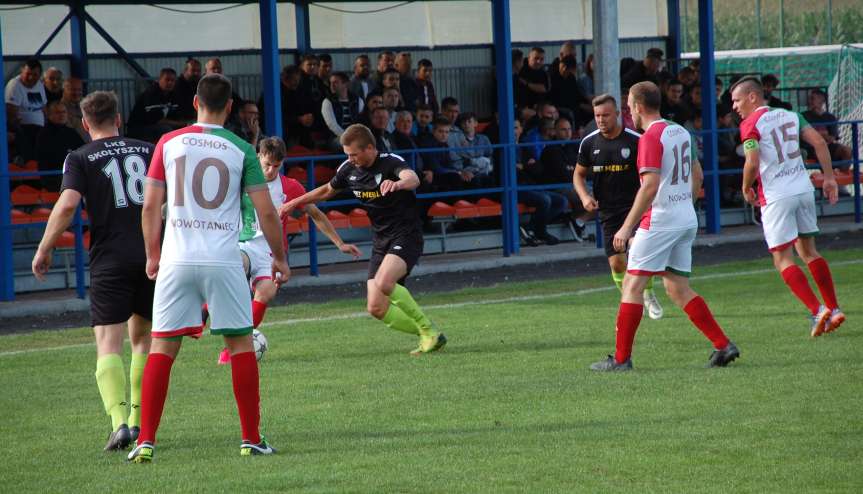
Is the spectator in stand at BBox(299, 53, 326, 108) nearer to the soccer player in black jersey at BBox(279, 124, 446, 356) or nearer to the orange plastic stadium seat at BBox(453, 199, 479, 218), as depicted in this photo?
the orange plastic stadium seat at BBox(453, 199, 479, 218)

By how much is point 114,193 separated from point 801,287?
5.66m

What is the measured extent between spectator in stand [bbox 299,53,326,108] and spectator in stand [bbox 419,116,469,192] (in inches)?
58.3

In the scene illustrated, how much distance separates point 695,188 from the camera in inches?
386

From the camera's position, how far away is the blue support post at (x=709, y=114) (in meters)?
19.2

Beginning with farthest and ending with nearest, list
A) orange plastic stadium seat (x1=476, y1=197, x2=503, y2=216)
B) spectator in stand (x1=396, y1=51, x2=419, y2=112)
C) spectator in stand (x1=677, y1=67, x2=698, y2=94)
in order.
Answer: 1. spectator in stand (x1=677, y1=67, x2=698, y2=94)
2. spectator in stand (x1=396, y1=51, x2=419, y2=112)
3. orange plastic stadium seat (x1=476, y1=197, x2=503, y2=216)

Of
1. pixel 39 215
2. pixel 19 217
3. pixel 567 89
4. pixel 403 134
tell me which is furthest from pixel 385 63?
pixel 19 217

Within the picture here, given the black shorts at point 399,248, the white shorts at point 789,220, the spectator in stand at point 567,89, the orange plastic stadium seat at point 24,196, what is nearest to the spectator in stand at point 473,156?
the spectator in stand at point 567,89

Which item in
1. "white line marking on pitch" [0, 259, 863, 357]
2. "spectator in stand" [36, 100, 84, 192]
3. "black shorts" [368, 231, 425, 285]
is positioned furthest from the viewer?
"spectator in stand" [36, 100, 84, 192]

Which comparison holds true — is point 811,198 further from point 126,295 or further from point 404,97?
point 404,97

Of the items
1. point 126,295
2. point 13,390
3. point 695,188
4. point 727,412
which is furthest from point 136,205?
point 695,188

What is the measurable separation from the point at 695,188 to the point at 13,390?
5021 mm

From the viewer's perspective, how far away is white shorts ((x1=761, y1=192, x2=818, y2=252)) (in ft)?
34.7

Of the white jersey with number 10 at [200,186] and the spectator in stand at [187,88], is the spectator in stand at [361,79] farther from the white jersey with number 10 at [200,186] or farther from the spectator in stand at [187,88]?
the white jersey with number 10 at [200,186]

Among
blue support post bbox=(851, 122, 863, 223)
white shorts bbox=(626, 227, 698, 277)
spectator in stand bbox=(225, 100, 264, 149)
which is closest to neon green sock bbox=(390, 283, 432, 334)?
white shorts bbox=(626, 227, 698, 277)
